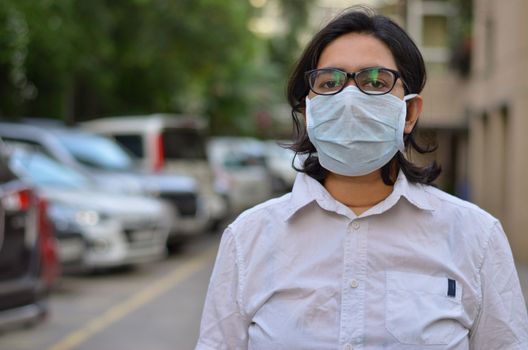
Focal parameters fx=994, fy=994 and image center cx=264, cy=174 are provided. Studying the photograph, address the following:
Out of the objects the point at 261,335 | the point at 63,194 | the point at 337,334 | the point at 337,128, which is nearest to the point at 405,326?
the point at 337,334

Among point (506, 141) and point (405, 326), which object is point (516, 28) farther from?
point (405, 326)

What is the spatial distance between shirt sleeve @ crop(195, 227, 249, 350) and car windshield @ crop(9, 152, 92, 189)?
911 cm

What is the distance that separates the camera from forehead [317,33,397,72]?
2475 mm

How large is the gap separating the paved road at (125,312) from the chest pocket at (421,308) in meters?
5.81

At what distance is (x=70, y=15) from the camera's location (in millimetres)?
19141

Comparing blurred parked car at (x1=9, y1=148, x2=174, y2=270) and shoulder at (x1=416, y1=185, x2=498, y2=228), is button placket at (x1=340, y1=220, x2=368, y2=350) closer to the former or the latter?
shoulder at (x1=416, y1=185, x2=498, y2=228)

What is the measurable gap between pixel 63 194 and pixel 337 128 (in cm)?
965

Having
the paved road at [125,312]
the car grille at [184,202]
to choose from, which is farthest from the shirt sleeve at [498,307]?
the car grille at [184,202]

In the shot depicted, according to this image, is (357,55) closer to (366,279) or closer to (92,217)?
(366,279)

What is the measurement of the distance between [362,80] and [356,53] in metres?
0.07

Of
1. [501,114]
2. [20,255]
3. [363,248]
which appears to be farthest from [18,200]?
[501,114]

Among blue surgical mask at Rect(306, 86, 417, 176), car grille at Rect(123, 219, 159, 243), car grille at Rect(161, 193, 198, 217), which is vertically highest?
blue surgical mask at Rect(306, 86, 417, 176)

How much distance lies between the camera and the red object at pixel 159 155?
15.6 meters

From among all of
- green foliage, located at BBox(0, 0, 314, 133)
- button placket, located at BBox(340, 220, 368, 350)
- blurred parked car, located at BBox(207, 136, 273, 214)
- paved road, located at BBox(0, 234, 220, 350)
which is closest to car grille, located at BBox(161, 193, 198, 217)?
paved road, located at BBox(0, 234, 220, 350)
